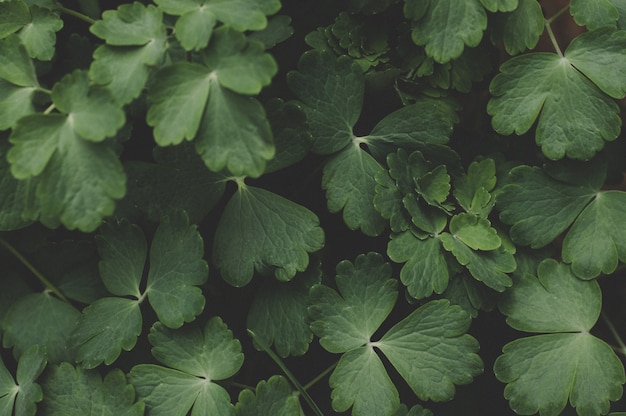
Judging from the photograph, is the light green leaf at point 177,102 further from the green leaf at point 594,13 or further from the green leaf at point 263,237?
the green leaf at point 594,13

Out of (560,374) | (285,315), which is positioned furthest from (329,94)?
(560,374)

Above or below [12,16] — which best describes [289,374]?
below

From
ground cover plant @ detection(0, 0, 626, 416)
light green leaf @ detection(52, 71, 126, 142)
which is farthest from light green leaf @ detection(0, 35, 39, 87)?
light green leaf @ detection(52, 71, 126, 142)

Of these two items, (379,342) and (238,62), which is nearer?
(238,62)

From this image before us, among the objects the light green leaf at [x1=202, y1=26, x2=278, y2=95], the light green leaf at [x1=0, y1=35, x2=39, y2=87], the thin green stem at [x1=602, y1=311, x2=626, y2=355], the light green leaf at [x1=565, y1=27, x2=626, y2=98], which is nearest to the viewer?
the light green leaf at [x1=202, y1=26, x2=278, y2=95]

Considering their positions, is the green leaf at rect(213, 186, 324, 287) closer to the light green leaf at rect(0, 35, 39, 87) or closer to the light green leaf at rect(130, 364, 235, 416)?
the light green leaf at rect(130, 364, 235, 416)

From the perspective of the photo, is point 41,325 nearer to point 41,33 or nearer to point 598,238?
point 41,33

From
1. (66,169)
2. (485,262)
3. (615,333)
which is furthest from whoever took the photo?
(615,333)

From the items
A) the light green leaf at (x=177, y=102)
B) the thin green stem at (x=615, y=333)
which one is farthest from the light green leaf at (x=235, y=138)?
the thin green stem at (x=615, y=333)
